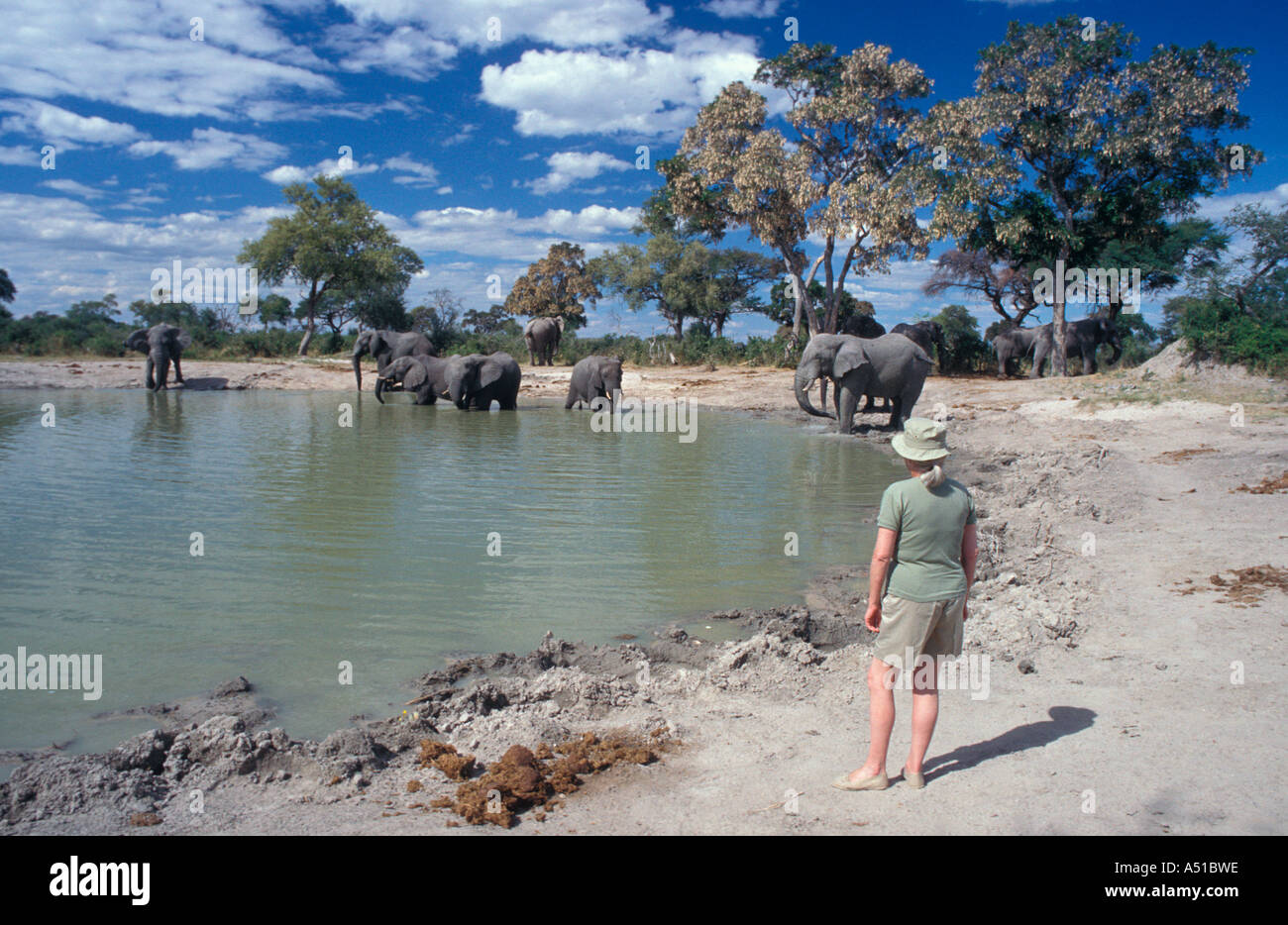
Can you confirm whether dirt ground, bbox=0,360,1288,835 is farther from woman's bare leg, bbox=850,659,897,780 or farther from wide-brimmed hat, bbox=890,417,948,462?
wide-brimmed hat, bbox=890,417,948,462

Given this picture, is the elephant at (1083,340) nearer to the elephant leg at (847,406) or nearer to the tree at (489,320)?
the elephant leg at (847,406)

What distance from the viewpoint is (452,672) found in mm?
5496

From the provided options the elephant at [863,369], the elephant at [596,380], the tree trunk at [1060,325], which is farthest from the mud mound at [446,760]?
the tree trunk at [1060,325]

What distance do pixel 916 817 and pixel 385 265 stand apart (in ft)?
135

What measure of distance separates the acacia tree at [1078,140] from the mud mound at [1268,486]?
15867 millimetres

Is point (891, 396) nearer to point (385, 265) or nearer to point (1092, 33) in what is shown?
point (1092, 33)

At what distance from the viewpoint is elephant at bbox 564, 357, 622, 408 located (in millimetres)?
24281

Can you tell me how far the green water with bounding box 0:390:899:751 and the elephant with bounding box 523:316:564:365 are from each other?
2195 cm

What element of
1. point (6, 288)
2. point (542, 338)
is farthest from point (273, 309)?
point (542, 338)

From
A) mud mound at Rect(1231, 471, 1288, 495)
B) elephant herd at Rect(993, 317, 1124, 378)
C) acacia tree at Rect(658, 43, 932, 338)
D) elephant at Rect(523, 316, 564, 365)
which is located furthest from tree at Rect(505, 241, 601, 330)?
mud mound at Rect(1231, 471, 1288, 495)

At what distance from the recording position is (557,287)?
45469 mm

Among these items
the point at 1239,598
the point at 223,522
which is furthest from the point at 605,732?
the point at 223,522

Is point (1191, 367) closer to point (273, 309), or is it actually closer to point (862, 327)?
point (862, 327)

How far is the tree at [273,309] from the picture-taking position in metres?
56.5
